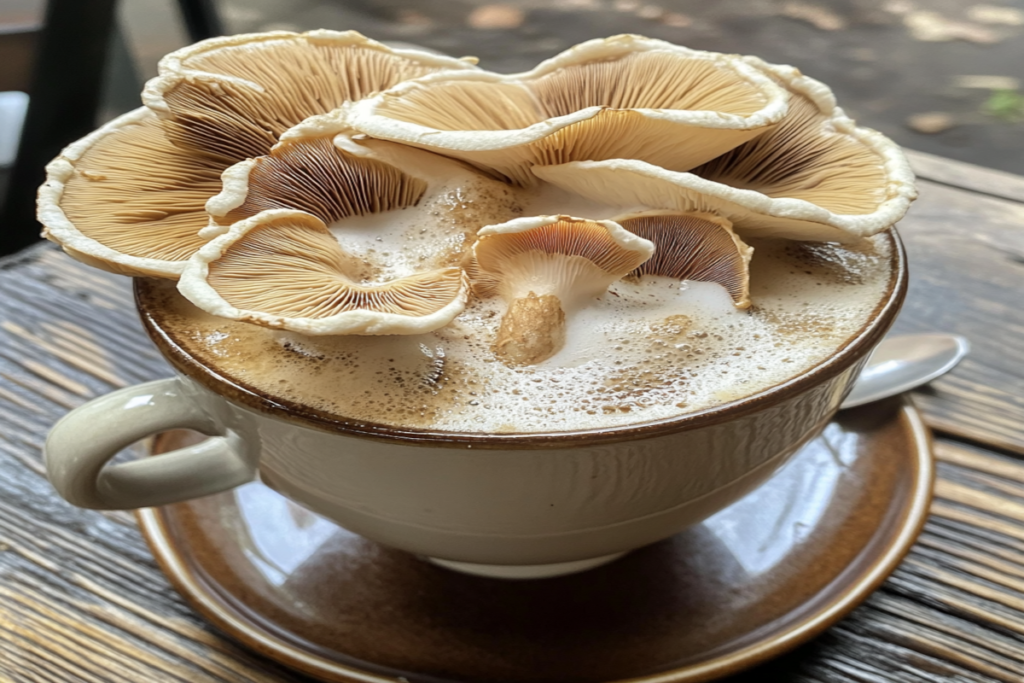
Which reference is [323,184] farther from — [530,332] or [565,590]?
[565,590]

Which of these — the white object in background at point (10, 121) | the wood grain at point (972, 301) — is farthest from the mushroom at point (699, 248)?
the white object in background at point (10, 121)

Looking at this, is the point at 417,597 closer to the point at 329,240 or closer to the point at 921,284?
the point at 329,240

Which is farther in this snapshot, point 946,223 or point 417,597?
point 946,223

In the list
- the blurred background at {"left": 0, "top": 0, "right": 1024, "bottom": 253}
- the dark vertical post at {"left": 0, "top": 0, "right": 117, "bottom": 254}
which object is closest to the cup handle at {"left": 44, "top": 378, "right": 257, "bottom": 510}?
the dark vertical post at {"left": 0, "top": 0, "right": 117, "bottom": 254}

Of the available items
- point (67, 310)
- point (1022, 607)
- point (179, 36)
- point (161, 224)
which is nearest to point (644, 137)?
point (161, 224)

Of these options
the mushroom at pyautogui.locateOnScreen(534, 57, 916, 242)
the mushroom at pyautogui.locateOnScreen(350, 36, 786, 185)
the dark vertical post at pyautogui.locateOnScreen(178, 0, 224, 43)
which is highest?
the mushroom at pyautogui.locateOnScreen(350, 36, 786, 185)

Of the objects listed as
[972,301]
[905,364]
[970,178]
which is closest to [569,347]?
[905,364]

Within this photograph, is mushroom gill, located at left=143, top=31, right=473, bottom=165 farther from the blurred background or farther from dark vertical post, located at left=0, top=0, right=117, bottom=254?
the blurred background
